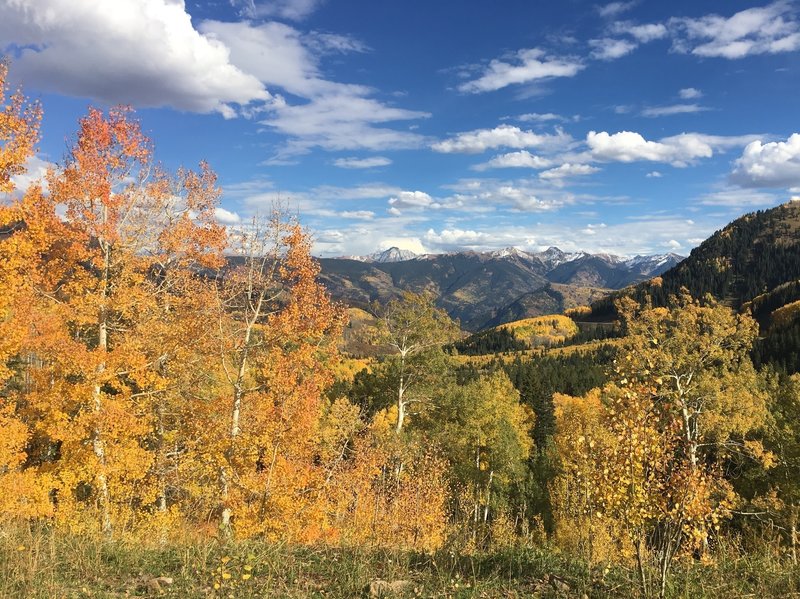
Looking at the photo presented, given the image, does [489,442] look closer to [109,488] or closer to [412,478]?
[412,478]

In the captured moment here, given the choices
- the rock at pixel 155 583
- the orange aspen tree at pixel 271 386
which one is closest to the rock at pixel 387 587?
the rock at pixel 155 583

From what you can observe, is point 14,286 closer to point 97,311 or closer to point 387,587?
point 97,311

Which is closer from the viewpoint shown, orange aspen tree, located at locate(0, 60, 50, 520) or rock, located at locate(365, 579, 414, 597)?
rock, located at locate(365, 579, 414, 597)

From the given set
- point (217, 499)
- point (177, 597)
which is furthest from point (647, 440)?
point (217, 499)

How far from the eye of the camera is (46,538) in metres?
11.1

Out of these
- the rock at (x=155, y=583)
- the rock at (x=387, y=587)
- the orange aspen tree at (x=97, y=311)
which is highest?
the orange aspen tree at (x=97, y=311)

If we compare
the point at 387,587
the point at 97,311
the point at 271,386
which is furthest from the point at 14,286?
the point at 387,587

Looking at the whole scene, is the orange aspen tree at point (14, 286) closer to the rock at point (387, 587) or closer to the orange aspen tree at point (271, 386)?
the orange aspen tree at point (271, 386)

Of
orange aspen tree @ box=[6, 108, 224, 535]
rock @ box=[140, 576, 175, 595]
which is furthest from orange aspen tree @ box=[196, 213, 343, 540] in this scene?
rock @ box=[140, 576, 175, 595]

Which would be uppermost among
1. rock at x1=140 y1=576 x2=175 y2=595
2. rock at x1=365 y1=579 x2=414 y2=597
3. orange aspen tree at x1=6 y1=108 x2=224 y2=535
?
orange aspen tree at x1=6 y1=108 x2=224 y2=535

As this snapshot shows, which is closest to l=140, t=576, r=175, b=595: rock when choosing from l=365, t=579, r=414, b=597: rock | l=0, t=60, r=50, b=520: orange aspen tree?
l=365, t=579, r=414, b=597: rock

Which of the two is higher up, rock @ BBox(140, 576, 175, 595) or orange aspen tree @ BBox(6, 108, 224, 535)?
orange aspen tree @ BBox(6, 108, 224, 535)

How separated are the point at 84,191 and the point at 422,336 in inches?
991

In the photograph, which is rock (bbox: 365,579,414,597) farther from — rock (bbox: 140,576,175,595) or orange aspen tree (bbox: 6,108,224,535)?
orange aspen tree (bbox: 6,108,224,535)
